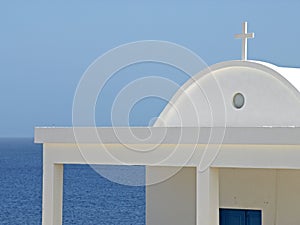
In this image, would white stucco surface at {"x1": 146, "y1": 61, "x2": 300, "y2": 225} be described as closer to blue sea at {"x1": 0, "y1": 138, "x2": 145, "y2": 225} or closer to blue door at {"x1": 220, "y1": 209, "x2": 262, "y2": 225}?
blue door at {"x1": 220, "y1": 209, "x2": 262, "y2": 225}

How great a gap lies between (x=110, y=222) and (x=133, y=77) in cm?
4245

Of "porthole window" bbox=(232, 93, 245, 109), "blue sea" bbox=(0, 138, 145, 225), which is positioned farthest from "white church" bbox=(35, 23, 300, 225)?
"blue sea" bbox=(0, 138, 145, 225)

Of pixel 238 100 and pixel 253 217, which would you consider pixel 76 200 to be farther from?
pixel 238 100

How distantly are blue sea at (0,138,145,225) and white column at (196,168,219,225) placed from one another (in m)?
39.5

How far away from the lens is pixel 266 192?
46.1ft

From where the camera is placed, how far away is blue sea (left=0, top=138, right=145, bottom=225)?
5546cm

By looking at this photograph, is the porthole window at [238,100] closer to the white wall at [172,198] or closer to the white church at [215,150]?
the white church at [215,150]

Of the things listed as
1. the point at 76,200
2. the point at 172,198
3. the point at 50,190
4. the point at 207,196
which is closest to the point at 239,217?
the point at 172,198

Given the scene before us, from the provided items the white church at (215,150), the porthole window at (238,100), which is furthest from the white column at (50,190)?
the porthole window at (238,100)

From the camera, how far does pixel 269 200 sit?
14.0 metres

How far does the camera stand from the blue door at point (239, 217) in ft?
46.7

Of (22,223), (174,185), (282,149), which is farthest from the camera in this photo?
(22,223)

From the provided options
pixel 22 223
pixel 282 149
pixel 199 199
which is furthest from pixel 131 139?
pixel 22 223

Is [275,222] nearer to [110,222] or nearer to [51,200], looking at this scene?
[51,200]
